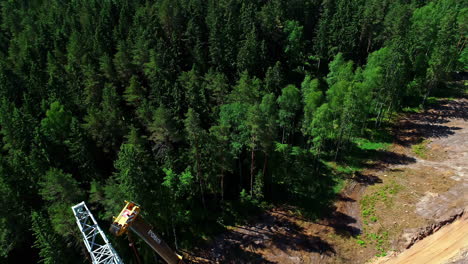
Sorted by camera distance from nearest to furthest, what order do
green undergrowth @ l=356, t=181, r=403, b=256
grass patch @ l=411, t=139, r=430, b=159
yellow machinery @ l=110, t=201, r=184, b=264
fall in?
yellow machinery @ l=110, t=201, r=184, b=264, green undergrowth @ l=356, t=181, r=403, b=256, grass patch @ l=411, t=139, r=430, b=159

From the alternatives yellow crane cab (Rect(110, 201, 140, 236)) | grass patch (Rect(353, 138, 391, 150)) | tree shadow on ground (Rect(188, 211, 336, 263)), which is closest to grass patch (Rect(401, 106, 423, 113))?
→ grass patch (Rect(353, 138, 391, 150))

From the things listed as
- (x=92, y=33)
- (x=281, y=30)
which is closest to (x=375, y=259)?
(x=281, y=30)

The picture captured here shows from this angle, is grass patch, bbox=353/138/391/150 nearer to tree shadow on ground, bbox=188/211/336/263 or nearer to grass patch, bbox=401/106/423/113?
grass patch, bbox=401/106/423/113

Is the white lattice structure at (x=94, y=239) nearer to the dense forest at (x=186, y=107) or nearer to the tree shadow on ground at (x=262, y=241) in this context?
the dense forest at (x=186, y=107)

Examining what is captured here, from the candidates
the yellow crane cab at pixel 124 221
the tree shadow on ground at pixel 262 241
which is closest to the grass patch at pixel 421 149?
the tree shadow on ground at pixel 262 241

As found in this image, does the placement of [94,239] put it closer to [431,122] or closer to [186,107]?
[186,107]

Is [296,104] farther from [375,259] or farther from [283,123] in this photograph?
[375,259]
